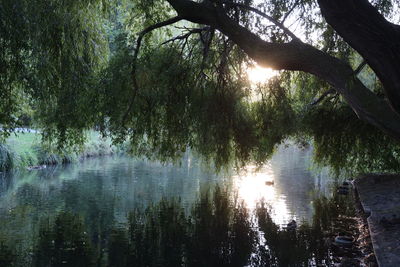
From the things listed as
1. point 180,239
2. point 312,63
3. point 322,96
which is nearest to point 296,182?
point 322,96

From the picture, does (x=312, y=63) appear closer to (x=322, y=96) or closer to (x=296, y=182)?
(x=322, y=96)

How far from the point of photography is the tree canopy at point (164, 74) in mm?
5730

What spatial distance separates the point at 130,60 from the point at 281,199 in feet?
31.8

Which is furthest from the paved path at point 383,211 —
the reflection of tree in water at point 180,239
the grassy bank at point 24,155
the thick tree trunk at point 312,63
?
the grassy bank at point 24,155

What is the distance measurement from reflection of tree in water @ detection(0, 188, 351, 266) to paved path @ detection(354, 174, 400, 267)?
1166mm

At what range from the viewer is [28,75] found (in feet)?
24.3

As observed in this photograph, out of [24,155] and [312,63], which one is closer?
[312,63]

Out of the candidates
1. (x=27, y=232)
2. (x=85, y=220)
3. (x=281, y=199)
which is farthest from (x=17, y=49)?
(x=281, y=199)

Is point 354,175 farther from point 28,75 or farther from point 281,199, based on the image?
point 28,75

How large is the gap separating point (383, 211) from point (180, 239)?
15.7 feet

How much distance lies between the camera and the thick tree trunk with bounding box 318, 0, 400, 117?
4465 millimetres

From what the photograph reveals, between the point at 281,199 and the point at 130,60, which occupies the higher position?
the point at 130,60

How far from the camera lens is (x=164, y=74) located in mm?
7879

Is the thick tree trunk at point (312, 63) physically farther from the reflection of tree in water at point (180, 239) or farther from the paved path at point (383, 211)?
the reflection of tree in water at point (180, 239)
